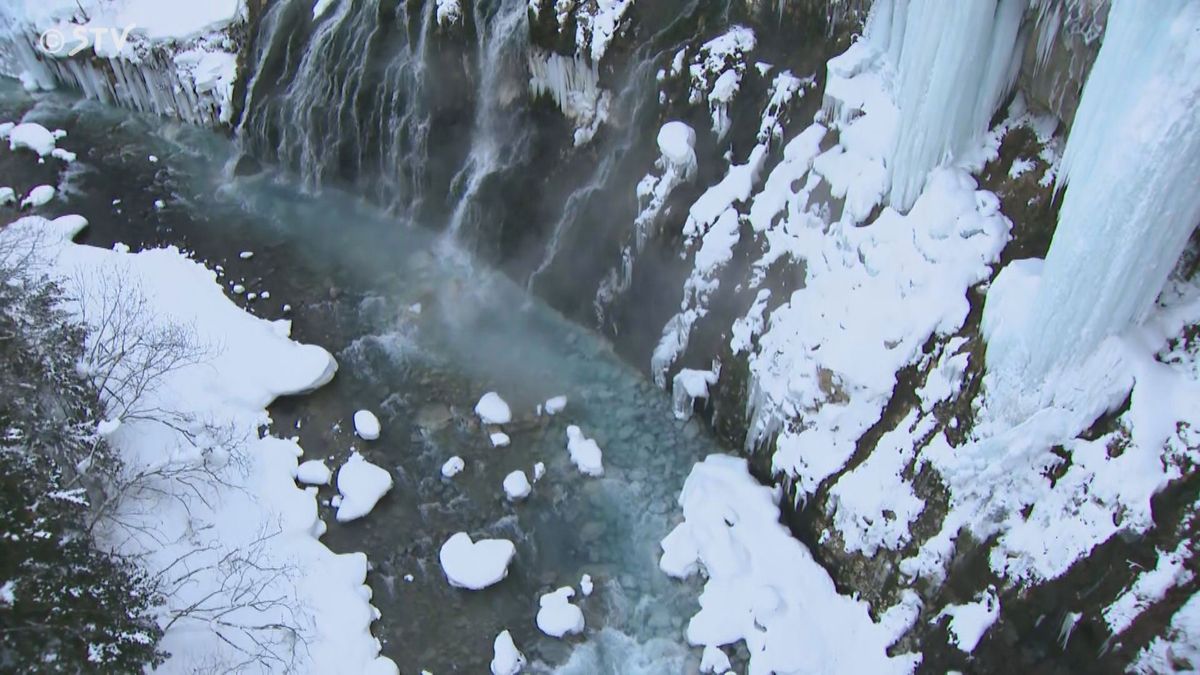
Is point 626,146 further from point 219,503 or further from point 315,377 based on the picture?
point 219,503

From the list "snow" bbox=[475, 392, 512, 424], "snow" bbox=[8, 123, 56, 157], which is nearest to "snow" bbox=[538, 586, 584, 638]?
"snow" bbox=[475, 392, 512, 424]

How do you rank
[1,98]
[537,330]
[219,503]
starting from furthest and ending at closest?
[1,98]
[537,330]
[219,503]

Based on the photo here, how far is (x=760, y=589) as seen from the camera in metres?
8.05

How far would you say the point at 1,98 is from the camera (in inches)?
652

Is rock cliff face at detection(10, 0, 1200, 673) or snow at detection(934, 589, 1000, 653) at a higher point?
rock cliff face at detection(10, 0, 1200, 673)

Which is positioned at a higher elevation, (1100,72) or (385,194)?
(1100,72)

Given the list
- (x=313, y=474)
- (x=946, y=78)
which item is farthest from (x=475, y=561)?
(x=946, y=78)

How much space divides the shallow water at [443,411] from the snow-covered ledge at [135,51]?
1528 millimetres

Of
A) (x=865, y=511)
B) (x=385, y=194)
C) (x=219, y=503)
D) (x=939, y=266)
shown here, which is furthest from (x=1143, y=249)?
(x=385, y=194)

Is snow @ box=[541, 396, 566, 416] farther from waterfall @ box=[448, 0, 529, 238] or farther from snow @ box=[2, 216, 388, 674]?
waterfall @ box=[448, 0, 529, 238]

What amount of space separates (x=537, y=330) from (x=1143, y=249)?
7312 millimetres

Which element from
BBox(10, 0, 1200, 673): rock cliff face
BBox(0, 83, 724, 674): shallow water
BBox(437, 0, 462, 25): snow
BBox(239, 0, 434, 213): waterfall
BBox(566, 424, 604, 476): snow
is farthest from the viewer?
BBox(239, 0, 434, 213): waterfall

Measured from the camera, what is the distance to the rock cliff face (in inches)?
242

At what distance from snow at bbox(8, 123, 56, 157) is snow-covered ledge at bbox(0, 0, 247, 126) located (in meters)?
1.60
